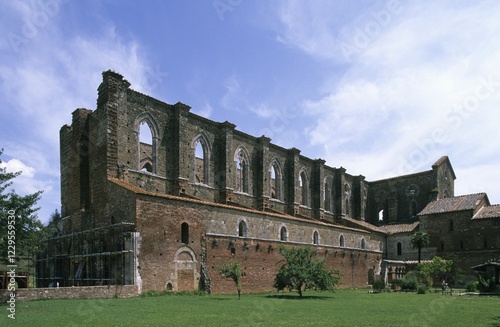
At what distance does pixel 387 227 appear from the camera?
5491 centimetres

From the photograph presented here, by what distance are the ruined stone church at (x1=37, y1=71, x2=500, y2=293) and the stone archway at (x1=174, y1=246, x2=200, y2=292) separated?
0.19 ft

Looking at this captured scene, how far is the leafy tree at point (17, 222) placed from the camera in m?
20.9

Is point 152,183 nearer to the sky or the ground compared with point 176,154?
nearer to the ground

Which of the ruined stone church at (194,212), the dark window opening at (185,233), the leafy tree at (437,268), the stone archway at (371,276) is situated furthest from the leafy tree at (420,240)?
the dark window opening at (185,233)

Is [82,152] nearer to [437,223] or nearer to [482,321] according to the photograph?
[482,321]

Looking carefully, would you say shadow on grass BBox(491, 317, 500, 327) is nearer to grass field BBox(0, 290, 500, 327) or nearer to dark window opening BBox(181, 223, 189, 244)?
grass field BBox(0, 290, 500, 327)

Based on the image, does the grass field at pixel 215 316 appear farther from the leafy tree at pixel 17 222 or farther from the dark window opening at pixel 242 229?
the dark window opening at pixel 242 229

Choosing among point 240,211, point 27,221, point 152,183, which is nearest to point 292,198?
point 240,211

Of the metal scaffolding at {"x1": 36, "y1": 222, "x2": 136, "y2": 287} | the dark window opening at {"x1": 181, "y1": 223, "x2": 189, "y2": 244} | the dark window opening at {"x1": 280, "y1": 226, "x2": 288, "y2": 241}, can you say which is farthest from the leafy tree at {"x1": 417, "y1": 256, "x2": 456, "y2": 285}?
the metal scaffolding at {"x1": 36, "y1": 222, "x2": 136, "y2": 287}

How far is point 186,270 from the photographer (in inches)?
1061

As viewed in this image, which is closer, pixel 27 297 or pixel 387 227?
pixel 27 297

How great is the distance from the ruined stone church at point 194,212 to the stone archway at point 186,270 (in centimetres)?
6

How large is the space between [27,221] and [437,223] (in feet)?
136

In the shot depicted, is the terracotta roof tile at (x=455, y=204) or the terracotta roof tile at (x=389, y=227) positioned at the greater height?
the terracotta roof tile at (x=455, y=204)
